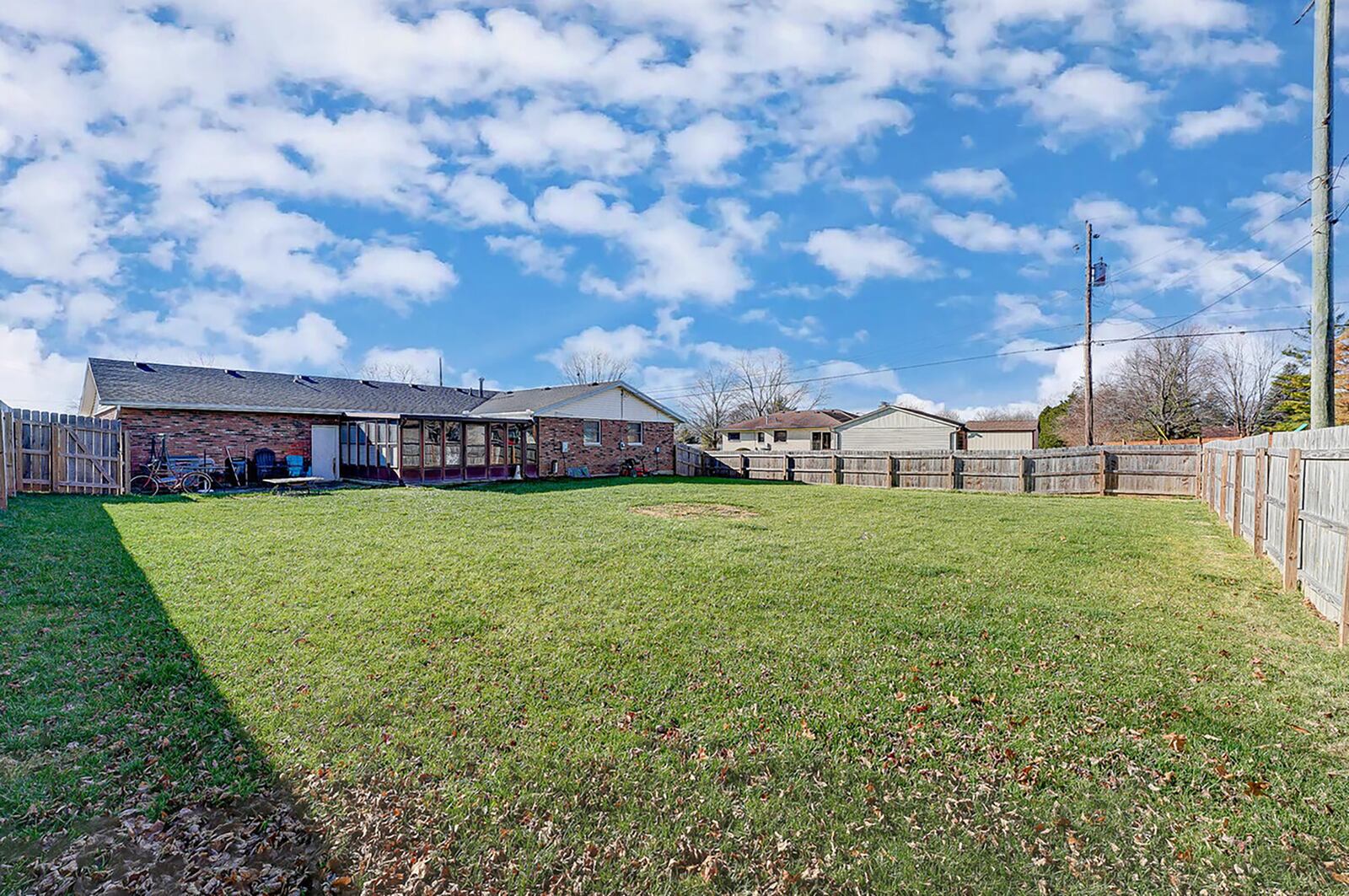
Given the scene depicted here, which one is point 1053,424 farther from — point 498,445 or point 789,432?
point 498,445

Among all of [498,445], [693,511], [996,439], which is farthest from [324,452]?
[996,439]

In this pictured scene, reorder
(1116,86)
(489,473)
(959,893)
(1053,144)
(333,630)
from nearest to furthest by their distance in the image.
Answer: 1. (959,893)
2. (333,630)
3. (1116,86)
4. (1053,144)
5. (489,473)

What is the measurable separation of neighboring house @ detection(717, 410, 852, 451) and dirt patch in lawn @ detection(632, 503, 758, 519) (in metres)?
24.4

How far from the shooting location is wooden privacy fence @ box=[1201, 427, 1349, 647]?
5035 mm

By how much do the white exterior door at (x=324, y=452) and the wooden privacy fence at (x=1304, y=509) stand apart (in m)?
22.7

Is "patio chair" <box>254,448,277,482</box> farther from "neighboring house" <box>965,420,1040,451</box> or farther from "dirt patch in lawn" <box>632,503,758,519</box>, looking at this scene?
"neighboring house" <box>965,420,1040,451</box>

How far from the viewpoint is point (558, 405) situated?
2200cm

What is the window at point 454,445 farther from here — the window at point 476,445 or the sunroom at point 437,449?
the window at point 476,445

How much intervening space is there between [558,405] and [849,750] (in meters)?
19.5

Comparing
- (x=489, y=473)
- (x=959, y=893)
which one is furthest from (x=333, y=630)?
(x=489, y=473)

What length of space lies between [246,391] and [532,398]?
9.52 metres

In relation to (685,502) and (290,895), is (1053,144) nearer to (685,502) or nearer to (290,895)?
(685,502)

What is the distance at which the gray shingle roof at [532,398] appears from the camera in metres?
23.0

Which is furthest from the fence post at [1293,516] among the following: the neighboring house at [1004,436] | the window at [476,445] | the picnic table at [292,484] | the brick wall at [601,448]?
the neighboring house at [1004,436]
